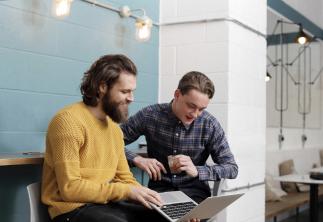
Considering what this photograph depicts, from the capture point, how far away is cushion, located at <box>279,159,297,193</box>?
6.09 metres

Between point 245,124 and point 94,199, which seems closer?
point 94,199

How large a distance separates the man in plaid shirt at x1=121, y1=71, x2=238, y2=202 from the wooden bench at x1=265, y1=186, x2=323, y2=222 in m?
1.96

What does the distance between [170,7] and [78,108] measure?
1.83m

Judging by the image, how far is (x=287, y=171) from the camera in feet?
20.0

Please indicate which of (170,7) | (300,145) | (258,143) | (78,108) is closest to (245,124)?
(258,143)

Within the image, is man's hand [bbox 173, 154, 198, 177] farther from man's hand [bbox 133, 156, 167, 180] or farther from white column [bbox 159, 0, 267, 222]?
white column [bbox 159, 0, 267, 222]

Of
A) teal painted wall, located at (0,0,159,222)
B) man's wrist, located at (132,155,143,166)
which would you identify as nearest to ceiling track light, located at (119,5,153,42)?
teal painted wall, located at (0,0,159,222)

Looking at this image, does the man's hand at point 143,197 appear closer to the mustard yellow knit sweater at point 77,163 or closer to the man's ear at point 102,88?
the mustard yellow knit sweater at point 77,163

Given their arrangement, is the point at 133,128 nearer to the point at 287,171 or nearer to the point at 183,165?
the point at 183,165

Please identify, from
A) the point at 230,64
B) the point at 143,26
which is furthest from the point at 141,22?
the point at 230,64

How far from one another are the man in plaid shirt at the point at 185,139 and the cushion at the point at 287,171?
11.5ft

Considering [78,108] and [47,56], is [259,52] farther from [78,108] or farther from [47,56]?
[78,108]

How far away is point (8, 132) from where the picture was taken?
2596 millimetres

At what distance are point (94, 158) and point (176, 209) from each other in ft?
1.39
